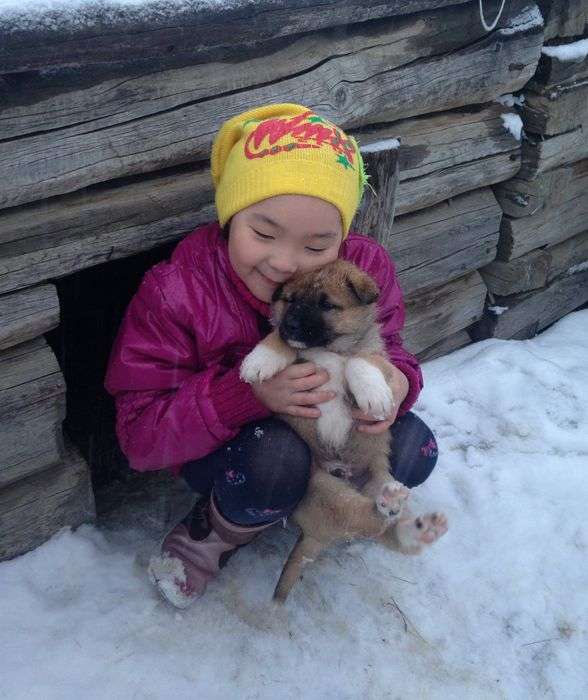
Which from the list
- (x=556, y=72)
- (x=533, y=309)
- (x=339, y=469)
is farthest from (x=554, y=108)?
(x=339, y=469)

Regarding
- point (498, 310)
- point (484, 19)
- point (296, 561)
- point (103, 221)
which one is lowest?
point (498, 310)

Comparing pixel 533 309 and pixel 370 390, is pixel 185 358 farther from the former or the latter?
pixel 533 309

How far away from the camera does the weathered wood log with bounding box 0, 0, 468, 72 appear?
180 cm

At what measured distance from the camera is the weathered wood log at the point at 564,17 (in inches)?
132

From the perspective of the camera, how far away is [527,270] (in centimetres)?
399

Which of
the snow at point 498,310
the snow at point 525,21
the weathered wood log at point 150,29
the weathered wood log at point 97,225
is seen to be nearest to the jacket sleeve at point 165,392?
the weathered wood log at point 97,225

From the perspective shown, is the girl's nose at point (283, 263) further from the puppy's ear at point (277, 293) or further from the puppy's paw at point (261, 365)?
the puppy's paw at point (261, 365)

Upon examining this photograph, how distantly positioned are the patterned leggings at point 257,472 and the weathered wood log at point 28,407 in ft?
1.74

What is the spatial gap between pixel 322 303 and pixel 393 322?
0.56 m

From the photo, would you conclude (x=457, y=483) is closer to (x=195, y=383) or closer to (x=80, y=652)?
(x=195, y=383)

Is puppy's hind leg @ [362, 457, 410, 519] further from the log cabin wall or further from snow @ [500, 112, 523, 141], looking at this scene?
snow @ [500, 112, 523, 141]

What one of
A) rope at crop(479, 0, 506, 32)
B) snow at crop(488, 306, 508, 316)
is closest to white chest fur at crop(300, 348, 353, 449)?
rope at crop(479, 0, 506, 32)

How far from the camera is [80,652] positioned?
2166 mm

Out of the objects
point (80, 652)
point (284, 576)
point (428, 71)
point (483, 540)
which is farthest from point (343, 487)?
point (428, 71)
